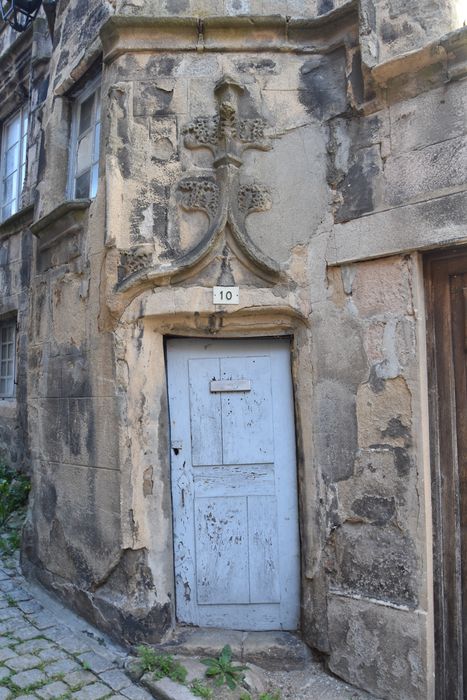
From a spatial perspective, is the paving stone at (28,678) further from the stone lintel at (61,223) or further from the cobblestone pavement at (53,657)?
the stone lintel at (61,223)

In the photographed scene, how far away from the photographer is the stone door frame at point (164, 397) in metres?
3.46

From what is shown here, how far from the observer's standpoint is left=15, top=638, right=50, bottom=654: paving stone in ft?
11.0

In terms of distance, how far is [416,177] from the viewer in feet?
10.2

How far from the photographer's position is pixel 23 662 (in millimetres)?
3201

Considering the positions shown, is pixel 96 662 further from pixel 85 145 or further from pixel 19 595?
pixel 85 145

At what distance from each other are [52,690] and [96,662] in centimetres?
34

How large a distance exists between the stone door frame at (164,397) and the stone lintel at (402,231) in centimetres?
52

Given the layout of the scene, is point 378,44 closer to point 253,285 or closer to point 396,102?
point 396,102

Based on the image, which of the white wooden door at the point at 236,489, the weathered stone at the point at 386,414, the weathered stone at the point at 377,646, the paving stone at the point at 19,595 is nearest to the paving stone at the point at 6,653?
the paving stone at the point at 19,595

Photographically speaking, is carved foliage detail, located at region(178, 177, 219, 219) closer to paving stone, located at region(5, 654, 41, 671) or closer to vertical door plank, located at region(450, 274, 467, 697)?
vertical door plank, located at region(450, 274, 467, 697)

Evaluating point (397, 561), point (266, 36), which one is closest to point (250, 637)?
point (397, 561)

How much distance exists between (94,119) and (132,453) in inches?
110

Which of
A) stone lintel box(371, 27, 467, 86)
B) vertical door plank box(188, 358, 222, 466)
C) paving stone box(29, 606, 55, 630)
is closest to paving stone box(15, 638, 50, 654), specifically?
paving stone box(29, 606, 55, 630)

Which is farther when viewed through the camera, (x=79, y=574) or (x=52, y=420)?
(x=52, y=420)
